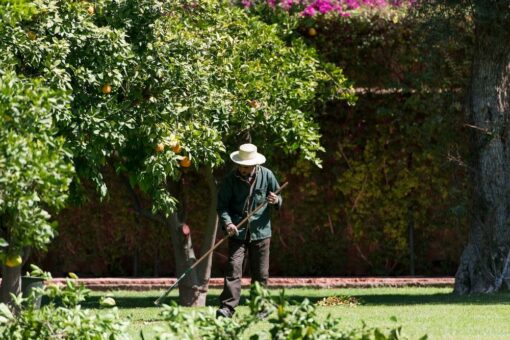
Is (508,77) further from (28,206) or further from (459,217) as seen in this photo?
(28,206)

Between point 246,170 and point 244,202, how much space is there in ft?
0.95

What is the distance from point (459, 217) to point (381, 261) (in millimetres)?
2775

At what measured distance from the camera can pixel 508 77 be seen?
45.2ft

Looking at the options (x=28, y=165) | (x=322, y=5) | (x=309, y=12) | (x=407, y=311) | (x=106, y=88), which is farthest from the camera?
(x=322, y=5)

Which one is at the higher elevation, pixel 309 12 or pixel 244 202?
pixel 309 12

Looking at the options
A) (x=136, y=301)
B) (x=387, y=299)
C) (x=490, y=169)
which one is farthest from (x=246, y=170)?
(x=136, y=301)

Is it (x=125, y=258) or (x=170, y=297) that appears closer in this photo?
(x=170, y=297)

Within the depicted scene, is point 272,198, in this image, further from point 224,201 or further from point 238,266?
point 238,266

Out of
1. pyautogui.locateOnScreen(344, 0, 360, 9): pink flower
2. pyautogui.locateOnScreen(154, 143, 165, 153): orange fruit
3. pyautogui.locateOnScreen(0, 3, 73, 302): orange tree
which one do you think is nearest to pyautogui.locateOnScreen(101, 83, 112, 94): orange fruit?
pyautogui.locateOnScreen(154, 143, 165, 153): orange fruit

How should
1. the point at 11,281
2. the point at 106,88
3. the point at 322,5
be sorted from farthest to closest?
1. the point at 322,5
2. the point at 11,281
3. the point at 106,88

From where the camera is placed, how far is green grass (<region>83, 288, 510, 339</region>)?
976 cm

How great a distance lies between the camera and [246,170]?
36.4 feet

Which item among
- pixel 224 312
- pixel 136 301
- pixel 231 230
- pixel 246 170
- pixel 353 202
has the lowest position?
pixel 224 312

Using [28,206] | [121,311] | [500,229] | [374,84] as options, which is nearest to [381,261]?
[374,84]
